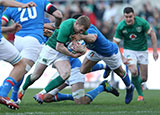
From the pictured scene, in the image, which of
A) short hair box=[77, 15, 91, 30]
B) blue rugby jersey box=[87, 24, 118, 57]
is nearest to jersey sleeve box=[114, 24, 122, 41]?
blue rugby jersey box=[87, 24, 118, 57]

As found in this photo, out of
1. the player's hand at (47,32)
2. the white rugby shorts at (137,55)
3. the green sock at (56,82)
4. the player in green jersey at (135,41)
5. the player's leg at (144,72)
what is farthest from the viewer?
the player's leg at (144,72)

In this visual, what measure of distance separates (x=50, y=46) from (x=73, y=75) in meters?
0.85

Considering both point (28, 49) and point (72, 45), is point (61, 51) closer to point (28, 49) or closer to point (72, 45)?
point (72, 45)

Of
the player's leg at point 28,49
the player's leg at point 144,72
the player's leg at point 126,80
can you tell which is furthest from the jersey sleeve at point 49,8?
the player's leg at point 144,72

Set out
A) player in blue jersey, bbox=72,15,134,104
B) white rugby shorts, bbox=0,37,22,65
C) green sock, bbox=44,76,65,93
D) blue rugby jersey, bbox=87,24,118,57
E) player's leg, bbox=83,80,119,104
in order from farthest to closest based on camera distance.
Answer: player's leg, bbox=83,80,119,104 < green sock, bbox=44,76,65,93 < blue rugby jersey, bbox=87,24,118,57 < player in blue jersey, bbox=72,15,134,104 < white rugby shorts, bbox=0,37,22,65

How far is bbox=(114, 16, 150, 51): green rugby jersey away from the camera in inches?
404

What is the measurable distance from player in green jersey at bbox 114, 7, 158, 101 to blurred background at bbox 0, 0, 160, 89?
4180mm

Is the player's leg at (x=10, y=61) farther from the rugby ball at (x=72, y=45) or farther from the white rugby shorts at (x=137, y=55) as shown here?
the white rugby shorts at (x=137, y=55)

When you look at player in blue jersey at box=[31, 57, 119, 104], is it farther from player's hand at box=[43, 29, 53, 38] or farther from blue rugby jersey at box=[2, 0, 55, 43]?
blue rugby jersey at box=[2, 0, 55, 43]

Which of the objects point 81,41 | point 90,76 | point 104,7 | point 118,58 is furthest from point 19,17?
point 104,7

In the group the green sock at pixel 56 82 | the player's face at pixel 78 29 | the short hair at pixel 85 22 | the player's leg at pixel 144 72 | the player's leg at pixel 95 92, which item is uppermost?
the short hair at pixel 85 22

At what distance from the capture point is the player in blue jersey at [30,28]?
27.3 ft

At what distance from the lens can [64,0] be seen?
19.7 metres

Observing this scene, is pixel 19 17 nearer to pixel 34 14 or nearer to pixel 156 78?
pixel 34 14
